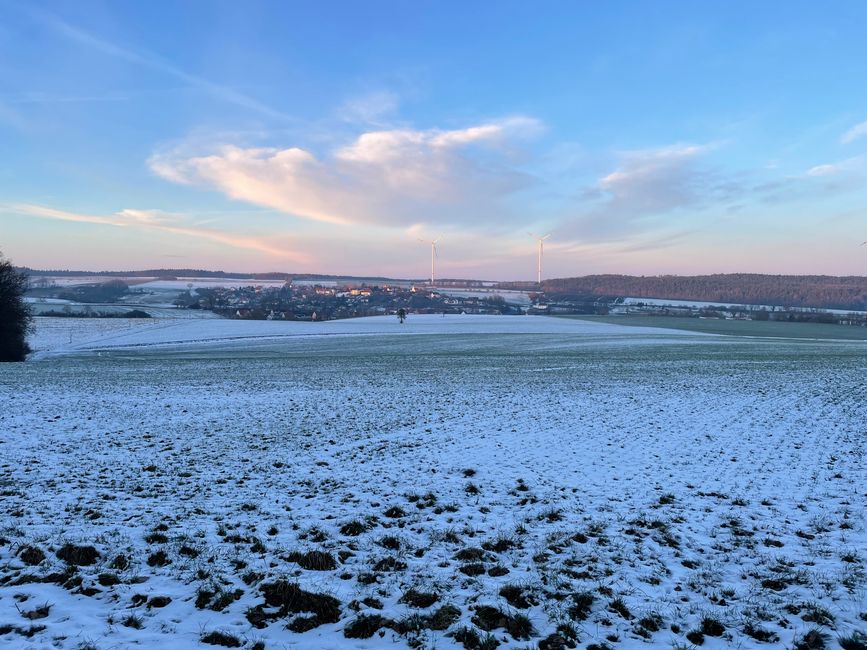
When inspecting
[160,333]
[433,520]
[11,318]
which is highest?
[11,318]

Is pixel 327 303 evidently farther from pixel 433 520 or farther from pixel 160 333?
pixel 433 520

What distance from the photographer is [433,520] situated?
9.17 m

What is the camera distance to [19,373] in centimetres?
3145

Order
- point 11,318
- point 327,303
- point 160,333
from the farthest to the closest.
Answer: point 327,303 → point 160,333 → point 11,318

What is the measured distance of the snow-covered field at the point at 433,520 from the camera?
18.9ft

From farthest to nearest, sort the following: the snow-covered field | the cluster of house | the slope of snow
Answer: the cluster of house → the slope of snow → the snow-covered field

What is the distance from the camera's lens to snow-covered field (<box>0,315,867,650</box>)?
577 cm

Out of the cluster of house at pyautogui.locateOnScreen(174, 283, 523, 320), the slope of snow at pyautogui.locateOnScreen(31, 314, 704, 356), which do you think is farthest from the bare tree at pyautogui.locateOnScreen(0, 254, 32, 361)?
the cluster of house at pyautogui.locateOnScreen(174, 283, 523, 320)

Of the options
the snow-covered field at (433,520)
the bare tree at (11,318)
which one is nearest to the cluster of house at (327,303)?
the bare tree at (11,318)

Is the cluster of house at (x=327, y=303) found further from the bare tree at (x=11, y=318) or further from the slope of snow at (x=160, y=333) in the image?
the bare tree at (x=11, y=318)

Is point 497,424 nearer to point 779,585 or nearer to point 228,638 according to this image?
point 779,585

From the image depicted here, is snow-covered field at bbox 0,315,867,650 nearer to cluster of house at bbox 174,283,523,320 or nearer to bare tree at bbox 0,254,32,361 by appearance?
bare tree at bbox 0,254,32,361

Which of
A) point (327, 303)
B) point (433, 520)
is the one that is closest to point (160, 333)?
point (433, 520)

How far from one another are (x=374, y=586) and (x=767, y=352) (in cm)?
4992
